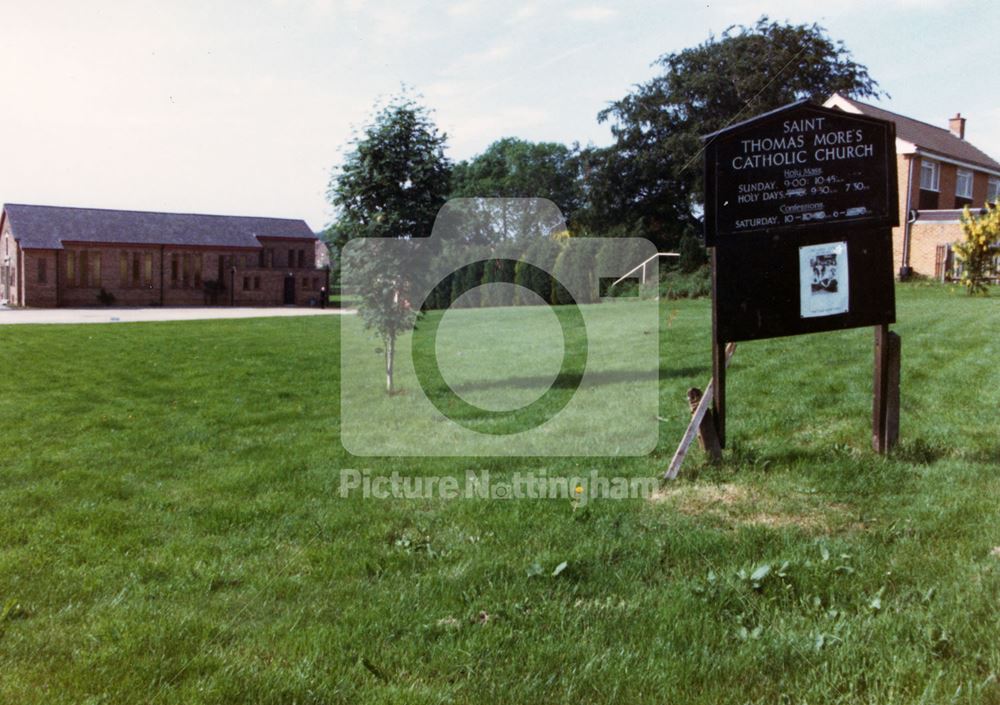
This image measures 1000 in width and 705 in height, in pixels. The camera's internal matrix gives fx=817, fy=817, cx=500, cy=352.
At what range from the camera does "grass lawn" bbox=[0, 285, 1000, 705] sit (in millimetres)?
3645

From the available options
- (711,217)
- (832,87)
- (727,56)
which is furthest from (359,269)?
(832,87)

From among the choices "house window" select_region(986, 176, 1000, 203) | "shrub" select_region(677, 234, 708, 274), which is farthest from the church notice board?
"house window" select_region(986, 176, 1000, 203)

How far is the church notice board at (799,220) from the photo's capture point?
6.73m

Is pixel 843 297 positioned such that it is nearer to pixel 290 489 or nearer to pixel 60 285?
pixel 290 489

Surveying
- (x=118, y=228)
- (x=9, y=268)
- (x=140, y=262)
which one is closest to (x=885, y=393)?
(x=140, y=262)

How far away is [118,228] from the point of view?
4825 cm

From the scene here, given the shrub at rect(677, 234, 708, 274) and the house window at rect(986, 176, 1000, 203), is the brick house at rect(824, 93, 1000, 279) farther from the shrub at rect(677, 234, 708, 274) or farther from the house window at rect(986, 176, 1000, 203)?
the shrub at rect(677, 234, 708, 274)

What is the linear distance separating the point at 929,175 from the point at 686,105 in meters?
11.8

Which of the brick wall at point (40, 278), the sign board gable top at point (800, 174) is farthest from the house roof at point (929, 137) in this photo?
the brick wall at point (40, 278)

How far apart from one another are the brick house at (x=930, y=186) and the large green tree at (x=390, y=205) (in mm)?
23818

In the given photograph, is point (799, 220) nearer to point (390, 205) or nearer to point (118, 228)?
point (390, 205)

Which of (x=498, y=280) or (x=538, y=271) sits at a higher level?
(x=538, y=271)

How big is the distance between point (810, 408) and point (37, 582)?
737 cm

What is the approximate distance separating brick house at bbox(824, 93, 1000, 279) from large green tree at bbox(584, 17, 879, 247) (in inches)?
148
